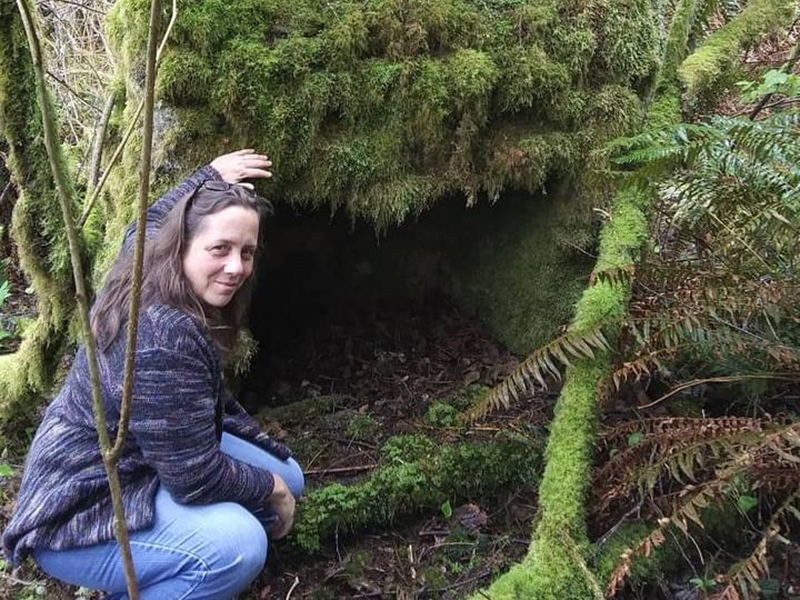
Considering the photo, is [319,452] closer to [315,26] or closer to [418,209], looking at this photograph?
[418,209]

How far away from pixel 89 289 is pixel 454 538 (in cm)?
226

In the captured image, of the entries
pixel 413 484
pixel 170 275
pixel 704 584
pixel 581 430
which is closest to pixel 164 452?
pixel 170 275

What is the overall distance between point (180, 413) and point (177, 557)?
19.4 inches

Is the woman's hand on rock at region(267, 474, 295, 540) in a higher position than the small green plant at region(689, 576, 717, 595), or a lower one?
lower

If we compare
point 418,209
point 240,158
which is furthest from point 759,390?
point 240,158

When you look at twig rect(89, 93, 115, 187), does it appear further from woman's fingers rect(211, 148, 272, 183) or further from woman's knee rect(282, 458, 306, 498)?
woman's knee rect(282, 458, 306, 498)

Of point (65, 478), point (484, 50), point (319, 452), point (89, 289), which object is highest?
point (484, 50)

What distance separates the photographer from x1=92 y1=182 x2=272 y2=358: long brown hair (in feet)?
7.48

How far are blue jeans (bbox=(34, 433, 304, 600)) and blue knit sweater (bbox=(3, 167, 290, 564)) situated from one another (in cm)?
4

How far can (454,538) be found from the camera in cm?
315

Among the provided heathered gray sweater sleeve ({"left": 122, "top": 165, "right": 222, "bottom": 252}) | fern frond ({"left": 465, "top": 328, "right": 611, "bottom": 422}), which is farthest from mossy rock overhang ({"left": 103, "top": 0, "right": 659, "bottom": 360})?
fern frond ({"left": 465, "top": 328, "right": 611, "bottom": 422})

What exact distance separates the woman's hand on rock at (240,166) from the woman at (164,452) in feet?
1.94

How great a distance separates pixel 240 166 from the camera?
3051 mm

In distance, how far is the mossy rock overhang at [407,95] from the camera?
323 cm
